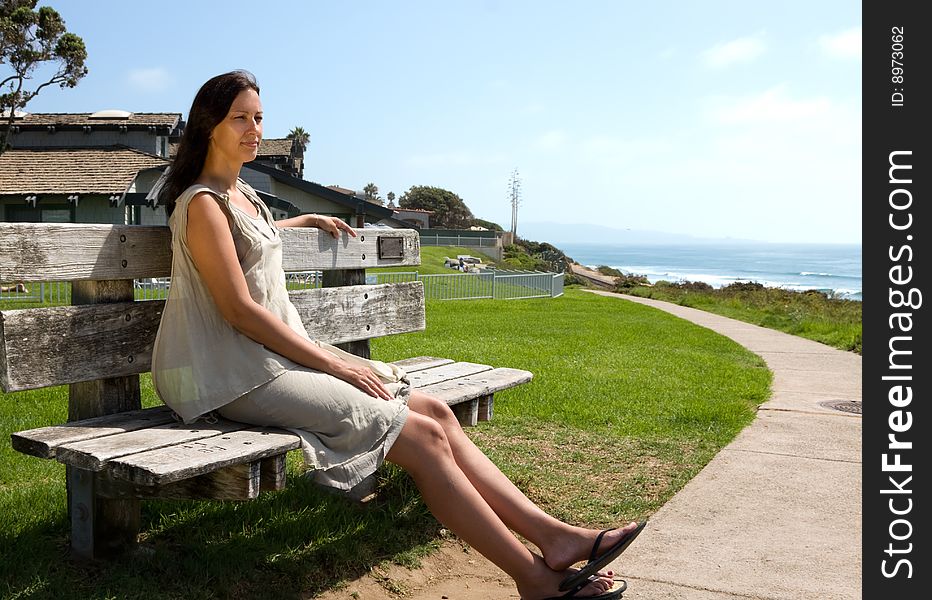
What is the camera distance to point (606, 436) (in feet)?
19.9

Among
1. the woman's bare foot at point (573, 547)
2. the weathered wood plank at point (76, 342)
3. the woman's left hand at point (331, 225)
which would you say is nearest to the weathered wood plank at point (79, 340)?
the weathered wood plank at point (76, 342)

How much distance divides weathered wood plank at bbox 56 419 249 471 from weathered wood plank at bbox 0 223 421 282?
1.95 ft

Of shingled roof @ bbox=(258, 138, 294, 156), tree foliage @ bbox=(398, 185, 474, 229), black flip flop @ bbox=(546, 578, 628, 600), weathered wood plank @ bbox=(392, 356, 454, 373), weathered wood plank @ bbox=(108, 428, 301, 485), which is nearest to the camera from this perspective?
weathered wood plank @ bbox=(108, 428, 301, 485)

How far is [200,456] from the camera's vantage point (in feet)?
9.37

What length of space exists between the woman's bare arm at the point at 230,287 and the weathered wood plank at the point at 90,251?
0.29 metres

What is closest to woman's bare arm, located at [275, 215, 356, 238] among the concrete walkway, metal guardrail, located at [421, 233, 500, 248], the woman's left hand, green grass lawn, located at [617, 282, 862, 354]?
the woman's left hand

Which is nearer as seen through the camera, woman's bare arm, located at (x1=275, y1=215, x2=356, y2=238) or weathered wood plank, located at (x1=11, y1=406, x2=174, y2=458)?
weathered wood plank, located at (x1=11, y1=406, x2=174, y2=458)

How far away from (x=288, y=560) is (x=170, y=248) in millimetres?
1314

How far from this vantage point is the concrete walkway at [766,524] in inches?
141

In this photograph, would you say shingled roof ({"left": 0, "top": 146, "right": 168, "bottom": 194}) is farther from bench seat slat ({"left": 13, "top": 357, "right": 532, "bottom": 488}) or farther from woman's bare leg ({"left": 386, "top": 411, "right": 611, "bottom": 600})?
woman's bare leg ({"left": 386, "top": 411, "right": 611, "bottom": 600})

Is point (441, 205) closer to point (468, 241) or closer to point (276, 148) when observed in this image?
point (468, 241)

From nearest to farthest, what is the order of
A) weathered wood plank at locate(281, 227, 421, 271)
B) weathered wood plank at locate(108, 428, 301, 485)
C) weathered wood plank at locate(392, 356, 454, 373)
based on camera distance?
weathered wood plank at locate(108, 428, 301, 485) → weathered wood plank at locate(281, 227, 421, 271) → weathered wood plank at locate(392, 356, 454, 373)

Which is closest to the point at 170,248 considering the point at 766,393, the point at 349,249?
the point at 349,249

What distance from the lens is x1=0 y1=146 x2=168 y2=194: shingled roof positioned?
29.0 meters
